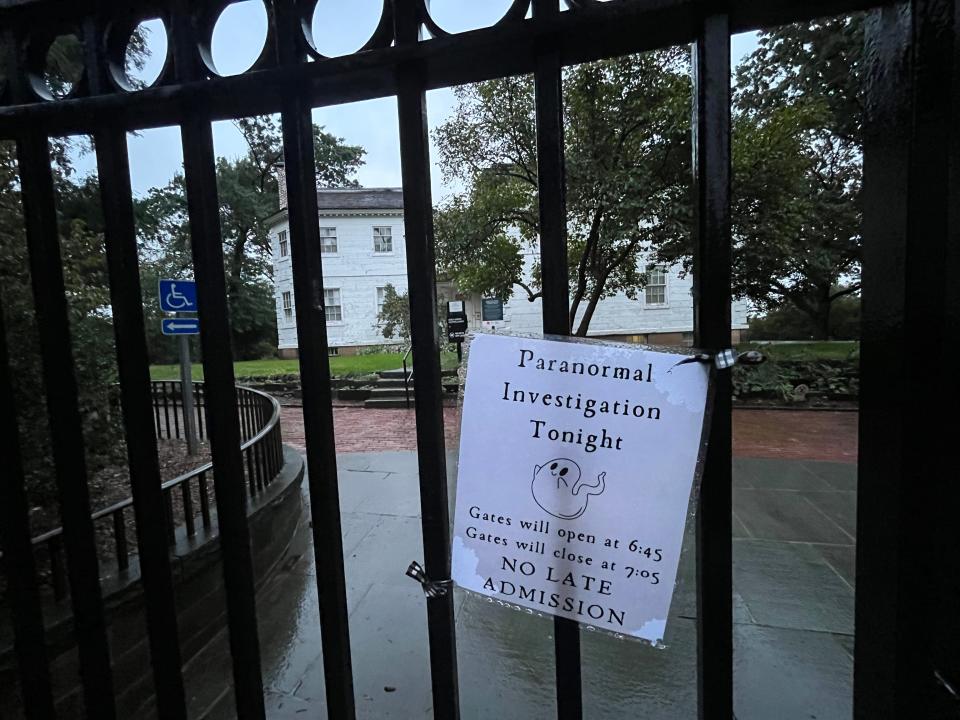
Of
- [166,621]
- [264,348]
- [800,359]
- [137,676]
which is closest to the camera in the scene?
[166,621]

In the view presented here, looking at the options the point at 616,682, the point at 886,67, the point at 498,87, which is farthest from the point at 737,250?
the point at 886,67

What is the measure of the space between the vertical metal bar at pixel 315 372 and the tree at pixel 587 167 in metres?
6.18

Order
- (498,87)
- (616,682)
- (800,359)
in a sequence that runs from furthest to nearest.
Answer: (800,359)
(498,87)
(616,682)

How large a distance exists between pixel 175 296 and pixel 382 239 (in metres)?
19.6

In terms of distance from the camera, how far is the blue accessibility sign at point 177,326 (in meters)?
6.24

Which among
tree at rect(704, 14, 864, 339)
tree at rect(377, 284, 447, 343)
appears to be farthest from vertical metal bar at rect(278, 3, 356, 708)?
tree at rect(377, 284, 447, 343)

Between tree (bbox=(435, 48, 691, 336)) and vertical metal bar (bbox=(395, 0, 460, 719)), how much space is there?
20.3ft

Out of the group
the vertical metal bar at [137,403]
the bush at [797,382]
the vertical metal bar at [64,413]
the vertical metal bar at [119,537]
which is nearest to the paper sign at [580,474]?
the vertical metal bar at [137,403]

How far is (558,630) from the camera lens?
87cm

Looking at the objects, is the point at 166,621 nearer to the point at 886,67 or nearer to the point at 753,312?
the point at 886,67

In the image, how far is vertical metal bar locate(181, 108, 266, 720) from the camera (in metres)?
0.95

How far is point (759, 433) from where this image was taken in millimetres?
8266

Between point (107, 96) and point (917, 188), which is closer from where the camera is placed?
point (917, 188)

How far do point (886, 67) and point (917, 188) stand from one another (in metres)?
0.18
